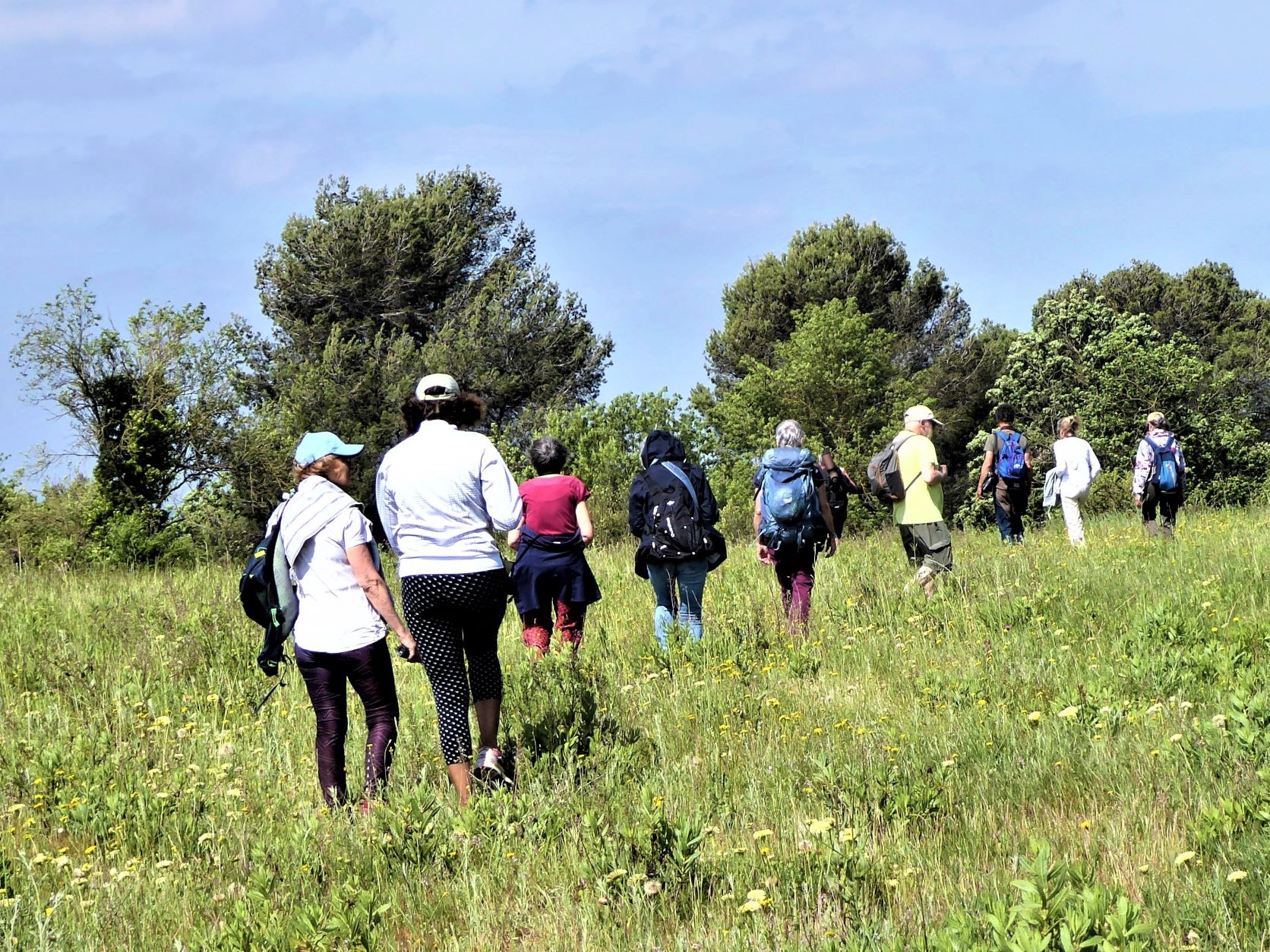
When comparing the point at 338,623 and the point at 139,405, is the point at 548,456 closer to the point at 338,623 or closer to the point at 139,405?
the point at 338,623

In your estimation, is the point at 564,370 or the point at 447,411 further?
the point at 564,370

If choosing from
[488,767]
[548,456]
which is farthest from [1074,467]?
[488,767]

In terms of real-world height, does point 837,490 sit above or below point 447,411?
below

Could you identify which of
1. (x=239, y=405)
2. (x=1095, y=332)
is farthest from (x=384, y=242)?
(x=1095, y=332)

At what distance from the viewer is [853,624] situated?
26.8 feet

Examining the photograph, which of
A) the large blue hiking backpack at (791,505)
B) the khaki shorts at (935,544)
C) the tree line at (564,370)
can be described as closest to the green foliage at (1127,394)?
the tree line at (564,370)

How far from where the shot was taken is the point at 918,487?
9.12 metres

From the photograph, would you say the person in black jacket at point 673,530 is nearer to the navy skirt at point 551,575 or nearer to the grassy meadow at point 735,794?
the grassy meadow at point 735,794

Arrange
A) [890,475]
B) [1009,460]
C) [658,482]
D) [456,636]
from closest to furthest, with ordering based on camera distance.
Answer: [456,636] < [658,482] < [890,475] < [1009,460]

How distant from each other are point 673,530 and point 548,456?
1.03 meters

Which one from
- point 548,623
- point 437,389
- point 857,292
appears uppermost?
point 857,292

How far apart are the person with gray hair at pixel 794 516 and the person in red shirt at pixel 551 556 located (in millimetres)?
1492

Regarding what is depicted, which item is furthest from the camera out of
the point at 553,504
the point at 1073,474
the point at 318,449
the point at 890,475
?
the point at 1073,474

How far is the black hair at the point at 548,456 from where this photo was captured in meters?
7.84
